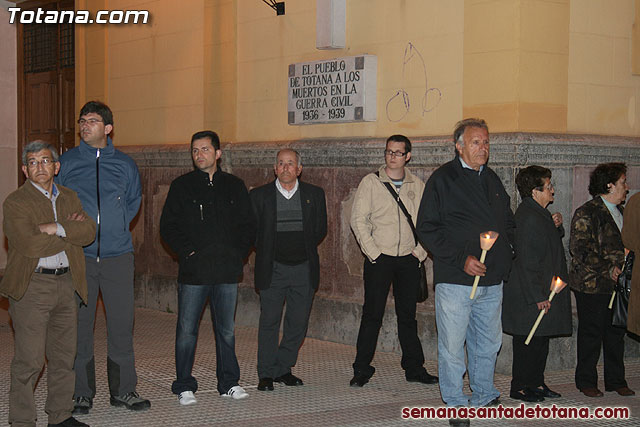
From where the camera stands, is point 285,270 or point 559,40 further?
point 559,40

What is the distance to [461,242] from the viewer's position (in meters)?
6.86

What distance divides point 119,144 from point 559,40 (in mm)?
7012

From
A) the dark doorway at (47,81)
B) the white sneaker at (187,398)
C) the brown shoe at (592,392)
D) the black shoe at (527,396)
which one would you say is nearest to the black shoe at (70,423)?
the white sneaker at (187,398)

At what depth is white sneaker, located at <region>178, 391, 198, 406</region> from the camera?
7.41 m

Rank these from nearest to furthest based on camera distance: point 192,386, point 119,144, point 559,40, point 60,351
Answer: point 60,351, point 192,386, point 559,40, point 119,144

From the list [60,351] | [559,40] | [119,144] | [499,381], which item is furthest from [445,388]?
[119,144]

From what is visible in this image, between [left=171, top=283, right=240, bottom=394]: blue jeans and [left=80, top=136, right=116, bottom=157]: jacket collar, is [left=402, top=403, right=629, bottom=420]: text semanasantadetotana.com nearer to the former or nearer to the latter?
[left=171, top=283, right=240, bottom=394]: blue jeans

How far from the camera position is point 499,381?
830cm

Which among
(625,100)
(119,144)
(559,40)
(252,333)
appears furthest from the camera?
(119,144)

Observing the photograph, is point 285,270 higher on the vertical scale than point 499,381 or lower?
higher

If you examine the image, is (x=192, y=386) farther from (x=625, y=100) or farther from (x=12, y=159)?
(x=12, y=159)

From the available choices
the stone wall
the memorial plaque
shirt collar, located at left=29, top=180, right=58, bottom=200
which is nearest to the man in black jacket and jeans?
shirt collar, located at left=29, top=180, right=58, bottom=200

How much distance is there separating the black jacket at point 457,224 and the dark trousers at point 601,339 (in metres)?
1.35

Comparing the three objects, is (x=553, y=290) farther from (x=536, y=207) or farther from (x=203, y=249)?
A: (x=203, y=249)
